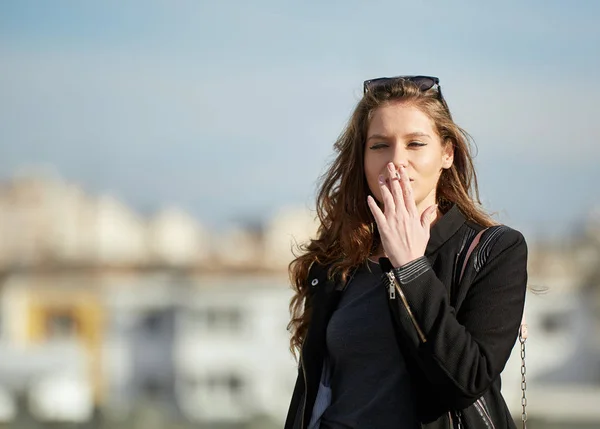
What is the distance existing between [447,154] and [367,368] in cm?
47

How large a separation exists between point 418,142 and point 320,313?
0.41 metres

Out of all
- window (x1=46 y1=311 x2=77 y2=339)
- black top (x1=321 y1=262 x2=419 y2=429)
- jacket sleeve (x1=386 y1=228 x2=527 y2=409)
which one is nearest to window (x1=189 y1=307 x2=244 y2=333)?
window (x1=46 y1=311 x2=77 y2=339)

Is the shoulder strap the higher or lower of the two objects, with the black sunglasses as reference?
lower

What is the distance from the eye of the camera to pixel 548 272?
6481 cm

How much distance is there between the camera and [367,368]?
2287mm

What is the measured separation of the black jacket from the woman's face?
3.7 inches

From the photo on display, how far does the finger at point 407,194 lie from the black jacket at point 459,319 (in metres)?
0.10

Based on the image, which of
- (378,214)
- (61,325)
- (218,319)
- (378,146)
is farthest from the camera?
(61,325)

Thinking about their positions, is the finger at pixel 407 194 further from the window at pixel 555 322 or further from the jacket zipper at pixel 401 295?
the window at pixel 555 322

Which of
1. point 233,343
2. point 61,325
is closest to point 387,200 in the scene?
point 233,343

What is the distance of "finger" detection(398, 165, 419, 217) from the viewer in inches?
88.4

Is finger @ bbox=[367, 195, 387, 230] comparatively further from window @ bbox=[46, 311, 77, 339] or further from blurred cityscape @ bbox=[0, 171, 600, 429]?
window @ bbox=[46, 311, 77, 339]

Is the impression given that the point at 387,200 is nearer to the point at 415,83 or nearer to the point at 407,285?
the point at 407,285

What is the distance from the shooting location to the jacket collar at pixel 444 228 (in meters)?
2.31
